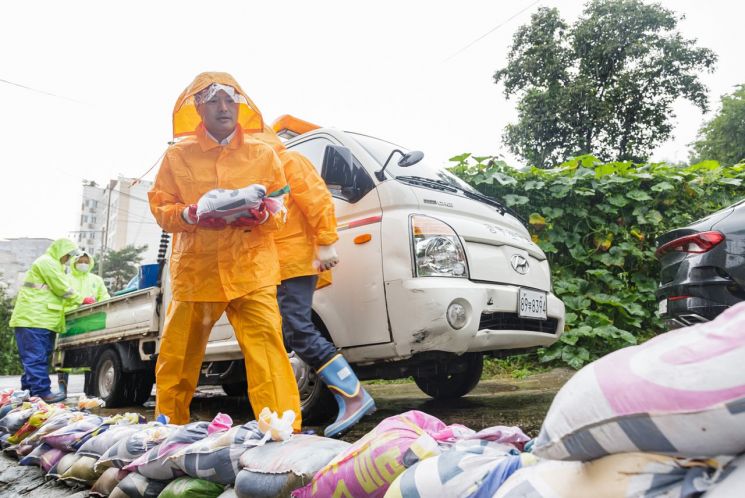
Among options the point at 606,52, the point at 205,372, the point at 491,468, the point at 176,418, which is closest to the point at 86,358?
the point at 205,372

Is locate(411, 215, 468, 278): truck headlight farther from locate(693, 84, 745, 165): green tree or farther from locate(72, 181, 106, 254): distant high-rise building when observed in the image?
locate(72, 181, 106, 254): distant high-rise building

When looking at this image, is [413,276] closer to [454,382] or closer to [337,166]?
[337,166]

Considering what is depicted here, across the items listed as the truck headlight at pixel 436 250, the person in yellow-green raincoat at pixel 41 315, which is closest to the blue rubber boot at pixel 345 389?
the truck headlight at pixel 436 250

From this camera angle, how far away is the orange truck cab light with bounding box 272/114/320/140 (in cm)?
423

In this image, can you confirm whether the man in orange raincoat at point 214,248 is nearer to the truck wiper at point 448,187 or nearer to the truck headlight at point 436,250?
the truck headlight at point 436,250

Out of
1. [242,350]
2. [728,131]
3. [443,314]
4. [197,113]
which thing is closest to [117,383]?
[242,350]

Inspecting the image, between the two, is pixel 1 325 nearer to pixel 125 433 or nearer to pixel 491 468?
pixel 125 433

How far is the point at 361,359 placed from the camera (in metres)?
3.17

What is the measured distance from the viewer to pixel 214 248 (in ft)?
9.58

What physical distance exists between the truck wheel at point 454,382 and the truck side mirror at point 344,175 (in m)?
1.52

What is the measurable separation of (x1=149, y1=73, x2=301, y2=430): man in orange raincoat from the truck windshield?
76 centimetres

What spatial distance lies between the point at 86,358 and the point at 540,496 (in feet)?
20.8

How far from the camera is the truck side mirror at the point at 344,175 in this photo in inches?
133

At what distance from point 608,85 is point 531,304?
18.0 metres
